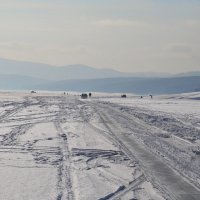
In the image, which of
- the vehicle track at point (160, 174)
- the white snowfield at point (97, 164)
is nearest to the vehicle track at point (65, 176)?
the white snowfield at point (97, 164)

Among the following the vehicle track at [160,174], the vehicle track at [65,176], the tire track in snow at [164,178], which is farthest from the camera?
the vehicle track at [160,174]

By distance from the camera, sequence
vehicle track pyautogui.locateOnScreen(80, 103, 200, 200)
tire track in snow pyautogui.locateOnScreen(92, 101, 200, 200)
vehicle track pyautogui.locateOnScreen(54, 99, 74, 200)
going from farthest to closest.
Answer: vehicle track pyautogui.locateOnScreen(80, 103, 200, 200) < tire track in snow pyautogui.locateOnScreen(92, 101, 200, 200) < vehicle track pyautogui.locateOnScreen(54, 99, 74, 200)

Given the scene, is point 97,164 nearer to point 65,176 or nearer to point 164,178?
point 65,176

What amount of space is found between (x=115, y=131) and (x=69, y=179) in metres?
13.5

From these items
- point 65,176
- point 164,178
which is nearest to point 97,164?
point 65,176

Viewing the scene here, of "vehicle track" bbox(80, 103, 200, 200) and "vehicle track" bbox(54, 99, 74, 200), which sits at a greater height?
"vehicle track" bbox(54, 99, 74, 200)

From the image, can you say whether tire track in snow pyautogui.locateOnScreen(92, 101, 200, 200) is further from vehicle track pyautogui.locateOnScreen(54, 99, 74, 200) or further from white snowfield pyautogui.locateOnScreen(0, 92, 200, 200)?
vehicle track pyautogui.locateOnScreen(54, 99, 74, 200)

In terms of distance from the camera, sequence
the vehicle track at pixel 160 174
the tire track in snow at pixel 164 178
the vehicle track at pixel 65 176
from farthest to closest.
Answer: the vehicle track at pixel 160 174
the tire track in snow at pixel 164 178
the vehicle track at pixel 65 176

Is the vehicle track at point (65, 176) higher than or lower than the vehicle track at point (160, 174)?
higher

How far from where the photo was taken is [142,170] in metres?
15.1

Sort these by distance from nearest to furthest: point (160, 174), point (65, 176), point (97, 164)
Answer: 1. point (65, 176)
2. point (160, 174)
3. point (97, 164)

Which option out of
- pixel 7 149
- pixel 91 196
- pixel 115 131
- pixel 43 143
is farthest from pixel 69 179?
pixel 115 131

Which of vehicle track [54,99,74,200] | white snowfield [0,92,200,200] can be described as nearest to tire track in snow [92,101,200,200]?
white snowfield [0,92,200,200]

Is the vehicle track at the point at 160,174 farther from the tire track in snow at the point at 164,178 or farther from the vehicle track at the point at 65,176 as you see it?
the vehicle track at the point at 65,176
